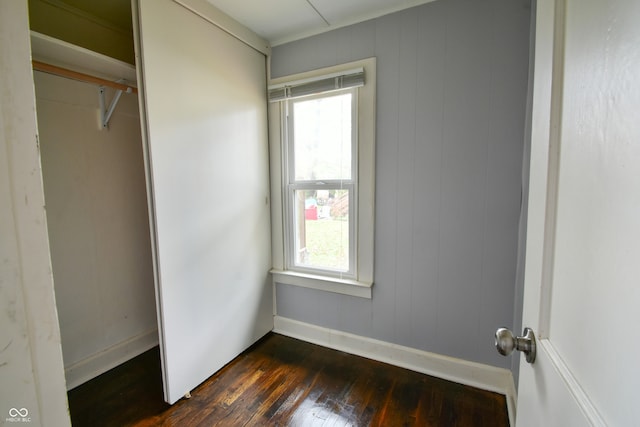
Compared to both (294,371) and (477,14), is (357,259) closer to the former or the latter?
(294,371)

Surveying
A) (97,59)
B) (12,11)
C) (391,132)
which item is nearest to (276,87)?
(391,132)

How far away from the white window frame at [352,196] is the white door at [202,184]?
4.2 inches

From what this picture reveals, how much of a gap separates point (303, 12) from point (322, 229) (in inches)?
60.1

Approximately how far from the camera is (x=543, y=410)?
57 cm

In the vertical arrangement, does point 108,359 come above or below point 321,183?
below

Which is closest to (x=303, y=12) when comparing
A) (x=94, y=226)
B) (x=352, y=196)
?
(x=352, y=196)

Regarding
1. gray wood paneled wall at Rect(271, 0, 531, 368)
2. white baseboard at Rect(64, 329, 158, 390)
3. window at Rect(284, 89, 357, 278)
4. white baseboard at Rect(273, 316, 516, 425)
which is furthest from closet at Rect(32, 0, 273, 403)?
gray wood paneled wall at Rect(271, 0, 531, 368)

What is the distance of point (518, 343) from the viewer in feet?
2.10

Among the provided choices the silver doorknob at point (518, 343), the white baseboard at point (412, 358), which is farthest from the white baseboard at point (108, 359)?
the silver doorknob at point (518, 343)

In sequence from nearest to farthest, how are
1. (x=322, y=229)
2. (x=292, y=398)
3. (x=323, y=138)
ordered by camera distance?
(x=292, y=398) < (x=323, y=138) < (x=322, y=229)

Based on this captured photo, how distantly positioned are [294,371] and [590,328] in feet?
6.08

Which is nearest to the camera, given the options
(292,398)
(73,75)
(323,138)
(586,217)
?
(586,217)

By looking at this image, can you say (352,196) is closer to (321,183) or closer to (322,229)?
(321,183)

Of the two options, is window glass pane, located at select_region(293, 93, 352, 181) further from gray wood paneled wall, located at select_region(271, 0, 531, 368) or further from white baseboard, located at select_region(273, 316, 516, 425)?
white baseboard, located at select_region(273, 316, 516, 425)
